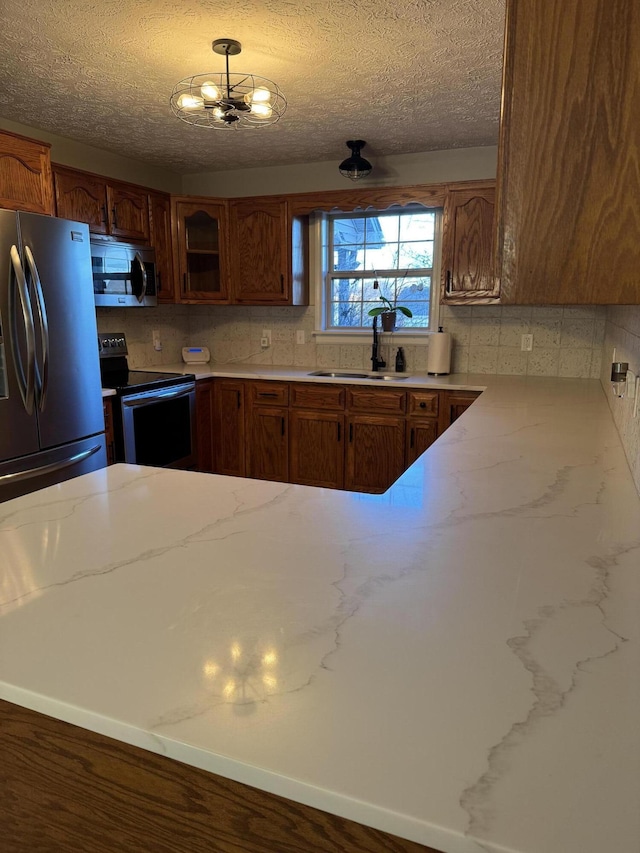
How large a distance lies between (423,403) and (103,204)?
230 cm

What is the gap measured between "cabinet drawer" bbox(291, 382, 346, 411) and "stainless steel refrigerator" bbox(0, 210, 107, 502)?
1320mm

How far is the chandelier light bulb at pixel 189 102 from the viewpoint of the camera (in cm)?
247

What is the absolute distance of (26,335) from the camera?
265 cm

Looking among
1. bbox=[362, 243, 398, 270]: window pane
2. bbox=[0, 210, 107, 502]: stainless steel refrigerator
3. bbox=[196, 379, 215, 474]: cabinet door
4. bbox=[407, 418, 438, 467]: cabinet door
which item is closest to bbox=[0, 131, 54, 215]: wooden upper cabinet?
bbox=[0, 210, 107, 502]: stainless steel refrigerator

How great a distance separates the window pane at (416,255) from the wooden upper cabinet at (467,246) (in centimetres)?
45

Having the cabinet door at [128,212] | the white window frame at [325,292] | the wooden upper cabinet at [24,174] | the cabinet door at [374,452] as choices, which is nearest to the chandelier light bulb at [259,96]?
the wooden upper cabinet at [24,174]

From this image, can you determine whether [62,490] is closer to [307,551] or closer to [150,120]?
[307,551]

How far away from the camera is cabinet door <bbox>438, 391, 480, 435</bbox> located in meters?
3.55

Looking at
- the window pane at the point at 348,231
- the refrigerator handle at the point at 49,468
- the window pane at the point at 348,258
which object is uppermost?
the window pane at the point at 348,231

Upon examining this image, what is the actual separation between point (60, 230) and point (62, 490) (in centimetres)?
186

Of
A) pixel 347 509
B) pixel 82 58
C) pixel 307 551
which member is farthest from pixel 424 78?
pixel 307 551

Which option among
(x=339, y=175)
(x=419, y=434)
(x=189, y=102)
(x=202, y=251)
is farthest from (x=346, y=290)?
(x=189, y=102)

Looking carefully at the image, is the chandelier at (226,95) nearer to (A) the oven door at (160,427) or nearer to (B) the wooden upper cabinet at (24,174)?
(B) the wooden upper cabinet at (24,174)

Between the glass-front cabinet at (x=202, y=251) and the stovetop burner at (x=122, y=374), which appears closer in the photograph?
the stovetop burner at (x=122, y=374)
